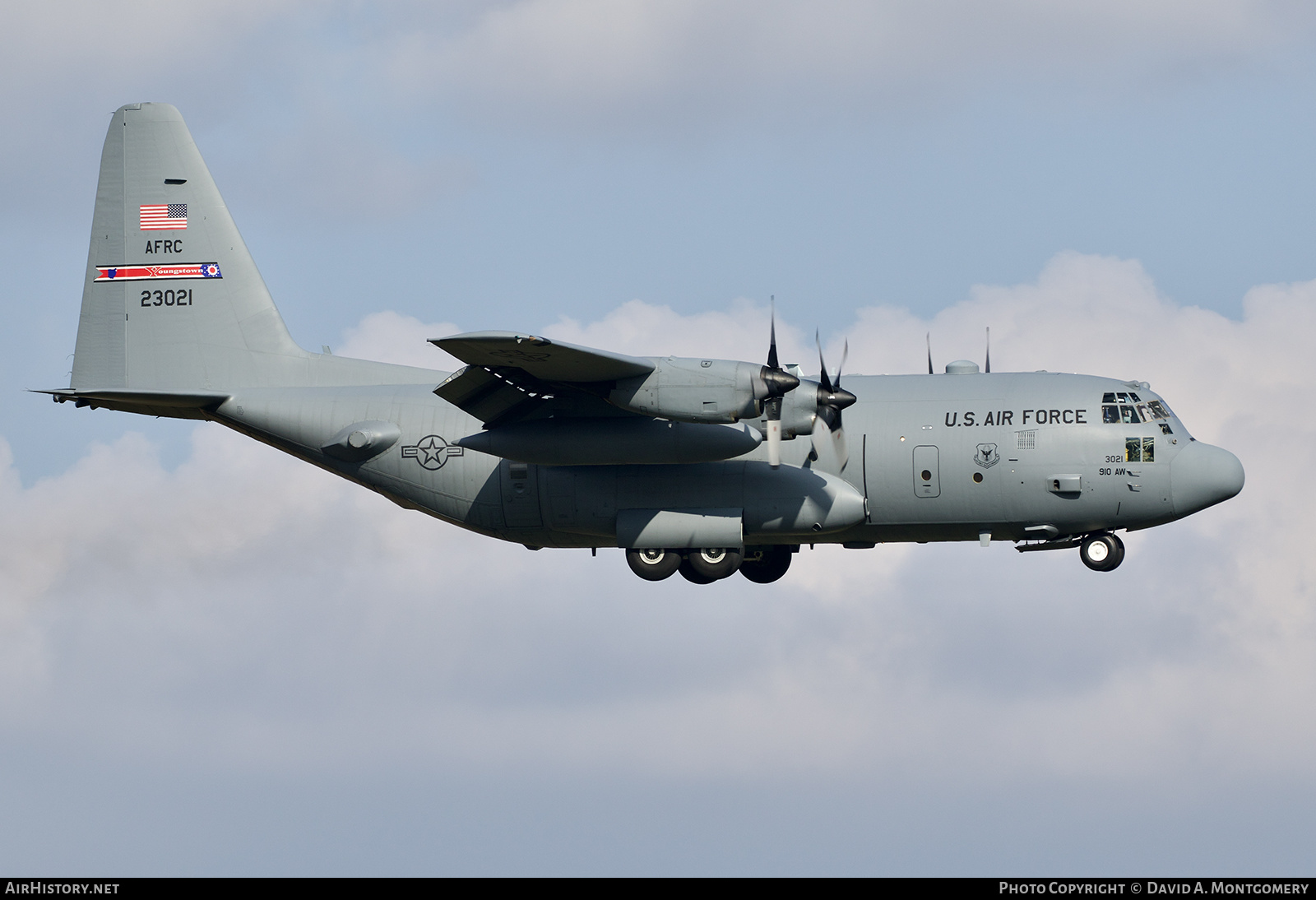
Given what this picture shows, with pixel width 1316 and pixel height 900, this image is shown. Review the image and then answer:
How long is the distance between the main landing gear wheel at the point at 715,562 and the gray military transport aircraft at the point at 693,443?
4 centimetres

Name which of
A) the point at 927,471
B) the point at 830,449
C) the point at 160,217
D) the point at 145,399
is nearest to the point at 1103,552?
the point at 927,471

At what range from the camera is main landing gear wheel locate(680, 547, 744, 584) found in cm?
2953

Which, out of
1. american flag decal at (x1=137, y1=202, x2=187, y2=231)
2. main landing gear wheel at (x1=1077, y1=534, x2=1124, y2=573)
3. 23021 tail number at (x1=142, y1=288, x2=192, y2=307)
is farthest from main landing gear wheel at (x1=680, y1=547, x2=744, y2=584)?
american flag decal at (x1=137, y1=202, x2=187, y2=231)

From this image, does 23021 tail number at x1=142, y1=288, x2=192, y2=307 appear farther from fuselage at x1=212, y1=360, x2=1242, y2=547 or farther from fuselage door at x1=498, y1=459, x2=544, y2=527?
fuselage door at x1=498, y1=459, x2=544, y2=527

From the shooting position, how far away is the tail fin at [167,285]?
32.1 metres

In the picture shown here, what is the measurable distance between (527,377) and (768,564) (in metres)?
7.49

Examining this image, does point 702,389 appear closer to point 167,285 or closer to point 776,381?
point 776,381

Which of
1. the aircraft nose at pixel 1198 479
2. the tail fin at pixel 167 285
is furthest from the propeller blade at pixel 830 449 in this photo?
the tail fin at pixel 167 285

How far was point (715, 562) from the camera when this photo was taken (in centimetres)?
2964

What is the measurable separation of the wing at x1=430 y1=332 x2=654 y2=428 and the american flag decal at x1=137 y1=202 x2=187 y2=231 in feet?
26.9

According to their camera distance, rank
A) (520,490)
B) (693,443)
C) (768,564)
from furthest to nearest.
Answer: (768,564), (520,490), (693,443)
